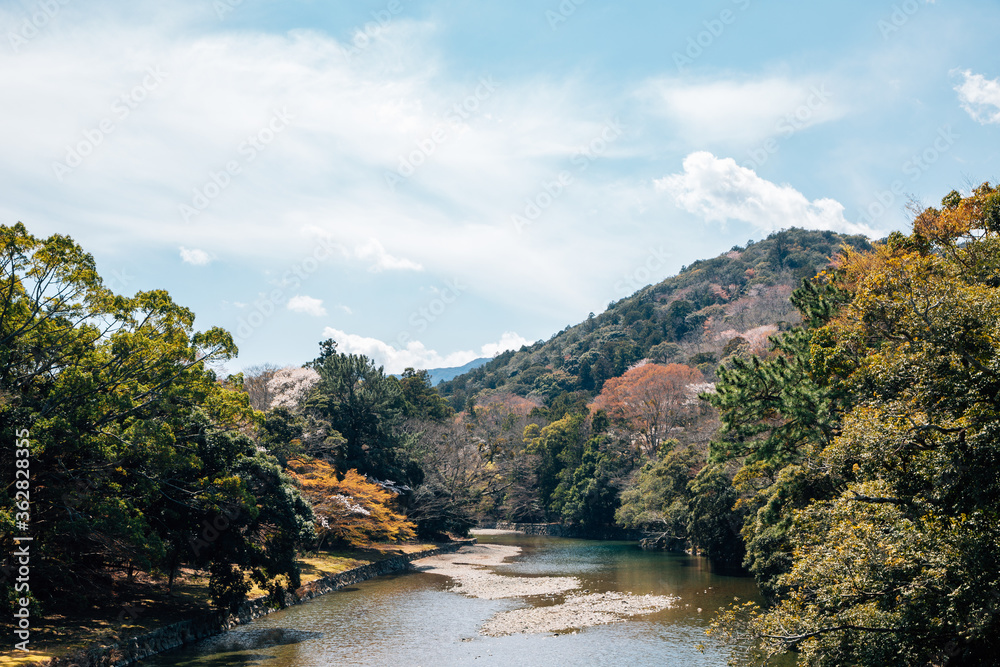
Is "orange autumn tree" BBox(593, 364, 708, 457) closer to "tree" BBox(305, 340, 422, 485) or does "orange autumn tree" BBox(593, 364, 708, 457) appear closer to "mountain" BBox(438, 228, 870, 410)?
"mountain" BBox(438, 228, 870, 410)

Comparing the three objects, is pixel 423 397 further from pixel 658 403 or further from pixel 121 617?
pixel 121 617

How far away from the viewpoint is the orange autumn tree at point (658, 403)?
2270 inches

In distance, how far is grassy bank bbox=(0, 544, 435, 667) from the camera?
14453mm

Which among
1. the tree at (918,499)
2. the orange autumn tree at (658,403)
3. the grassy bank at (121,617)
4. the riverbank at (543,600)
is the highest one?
the orange autumn tree at (658,403)

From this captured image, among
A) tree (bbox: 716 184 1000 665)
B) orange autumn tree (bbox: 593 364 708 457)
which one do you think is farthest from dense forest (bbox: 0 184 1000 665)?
orange autumn tree (bbox: 593 364 708 457)

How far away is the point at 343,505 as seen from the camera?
32.7 meters

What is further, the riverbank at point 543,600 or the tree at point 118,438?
the riverbank at point 543,600

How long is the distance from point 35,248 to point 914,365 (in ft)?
59.4

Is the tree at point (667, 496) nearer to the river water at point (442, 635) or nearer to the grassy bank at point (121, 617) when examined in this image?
the river water at point (442, 635)

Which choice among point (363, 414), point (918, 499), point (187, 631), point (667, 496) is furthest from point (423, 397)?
point (918, 499)

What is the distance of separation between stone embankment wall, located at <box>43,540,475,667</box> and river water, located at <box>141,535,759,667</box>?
40 cm

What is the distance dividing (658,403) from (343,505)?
3371 cm

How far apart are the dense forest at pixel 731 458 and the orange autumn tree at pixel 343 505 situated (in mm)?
159

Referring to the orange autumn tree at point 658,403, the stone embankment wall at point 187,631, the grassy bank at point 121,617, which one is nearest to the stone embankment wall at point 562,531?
the orange autumn tree at point 658,403
